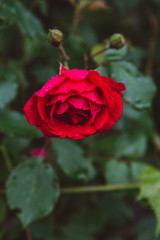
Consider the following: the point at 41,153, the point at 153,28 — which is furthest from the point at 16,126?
the point at 153,28

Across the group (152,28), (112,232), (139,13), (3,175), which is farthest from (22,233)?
(139,13)

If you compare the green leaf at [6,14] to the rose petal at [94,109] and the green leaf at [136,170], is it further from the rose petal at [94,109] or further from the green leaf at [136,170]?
the green leaf at [136,170]

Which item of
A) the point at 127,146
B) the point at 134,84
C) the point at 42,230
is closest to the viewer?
the point at 134,84

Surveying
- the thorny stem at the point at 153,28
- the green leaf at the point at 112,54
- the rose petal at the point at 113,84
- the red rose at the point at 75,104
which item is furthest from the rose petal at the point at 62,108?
the thorny stem at the point at 153,28

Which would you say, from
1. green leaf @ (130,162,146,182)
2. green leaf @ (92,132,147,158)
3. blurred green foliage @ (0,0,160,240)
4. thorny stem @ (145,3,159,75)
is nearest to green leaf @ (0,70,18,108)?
blurred green foliage @ (0,0,160,240)

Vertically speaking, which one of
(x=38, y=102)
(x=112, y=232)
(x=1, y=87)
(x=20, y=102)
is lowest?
(x=112, y=232)

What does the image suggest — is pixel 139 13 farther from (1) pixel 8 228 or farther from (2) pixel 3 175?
(1) pixel 8 228

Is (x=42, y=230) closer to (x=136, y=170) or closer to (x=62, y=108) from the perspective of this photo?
(x=136, y=170)
